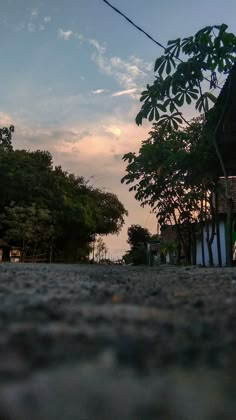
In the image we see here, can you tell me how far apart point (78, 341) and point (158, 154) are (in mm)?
10743

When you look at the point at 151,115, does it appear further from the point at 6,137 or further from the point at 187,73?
Result: the point at 6,137

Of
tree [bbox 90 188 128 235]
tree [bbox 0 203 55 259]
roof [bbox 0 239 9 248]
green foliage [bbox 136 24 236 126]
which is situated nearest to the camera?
green foliage [bbox 136 24 236 126]

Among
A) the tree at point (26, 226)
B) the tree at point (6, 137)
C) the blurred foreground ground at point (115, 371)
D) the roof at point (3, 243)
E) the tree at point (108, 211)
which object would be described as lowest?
the blurred foreground ground at point (115, 371)

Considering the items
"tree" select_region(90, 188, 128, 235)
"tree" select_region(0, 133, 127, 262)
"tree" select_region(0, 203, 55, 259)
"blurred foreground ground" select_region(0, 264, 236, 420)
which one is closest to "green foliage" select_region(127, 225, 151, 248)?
"tree" select_region(90, 188, 128, 235)

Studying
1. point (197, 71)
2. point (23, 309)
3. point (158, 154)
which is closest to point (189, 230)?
point (158, 154)

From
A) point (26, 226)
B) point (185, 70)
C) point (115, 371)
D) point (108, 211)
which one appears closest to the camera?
point (115, 371)

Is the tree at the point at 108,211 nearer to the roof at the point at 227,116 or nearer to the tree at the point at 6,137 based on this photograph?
the tree at the point at 6,137

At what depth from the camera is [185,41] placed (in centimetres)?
809

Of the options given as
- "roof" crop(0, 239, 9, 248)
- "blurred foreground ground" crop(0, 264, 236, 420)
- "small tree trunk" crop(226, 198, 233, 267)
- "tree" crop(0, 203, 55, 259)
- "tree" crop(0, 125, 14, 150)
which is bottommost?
"blurred foreground ground" crop(0, 264, 236, 420)

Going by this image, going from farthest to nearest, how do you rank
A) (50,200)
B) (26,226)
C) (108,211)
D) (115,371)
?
(108,211) < (50,200) < (26,226) < (115,371)

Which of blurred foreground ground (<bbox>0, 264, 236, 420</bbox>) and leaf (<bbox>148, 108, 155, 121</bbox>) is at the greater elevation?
leaf (<bbox>148, 108, 155, 121</bbox>)

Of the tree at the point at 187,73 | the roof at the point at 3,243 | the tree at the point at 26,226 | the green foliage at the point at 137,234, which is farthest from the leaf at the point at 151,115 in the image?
the green foliage at the point at 137,234

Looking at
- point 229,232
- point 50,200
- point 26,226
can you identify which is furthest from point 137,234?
point 229,232

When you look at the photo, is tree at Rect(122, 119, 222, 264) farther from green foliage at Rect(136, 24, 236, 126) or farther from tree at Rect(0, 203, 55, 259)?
tree at Rect(0, 203, 55, 259)
